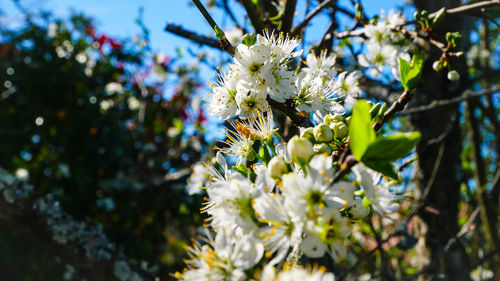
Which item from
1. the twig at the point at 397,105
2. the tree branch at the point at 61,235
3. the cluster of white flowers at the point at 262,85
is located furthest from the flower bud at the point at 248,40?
the tree branch at the point at 61,235

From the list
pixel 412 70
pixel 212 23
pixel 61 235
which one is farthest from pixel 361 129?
pixel 61 235

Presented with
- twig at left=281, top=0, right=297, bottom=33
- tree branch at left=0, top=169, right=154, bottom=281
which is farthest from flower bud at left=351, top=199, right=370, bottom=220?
tree branch at left=0, top=169, right=154, bottom=281

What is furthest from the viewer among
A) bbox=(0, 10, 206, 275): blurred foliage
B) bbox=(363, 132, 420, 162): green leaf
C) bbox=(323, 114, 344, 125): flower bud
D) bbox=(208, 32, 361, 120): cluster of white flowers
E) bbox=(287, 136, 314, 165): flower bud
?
bbox=(0, 10, 206, 275): blurred foliage

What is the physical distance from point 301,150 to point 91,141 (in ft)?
9.62

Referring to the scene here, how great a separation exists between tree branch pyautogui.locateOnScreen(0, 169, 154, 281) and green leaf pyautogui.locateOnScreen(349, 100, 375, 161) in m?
1.43

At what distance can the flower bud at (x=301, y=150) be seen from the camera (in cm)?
70

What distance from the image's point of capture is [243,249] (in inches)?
26.0

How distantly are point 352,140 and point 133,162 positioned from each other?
3.36 meters

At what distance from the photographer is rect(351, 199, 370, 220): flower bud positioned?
0.70 m

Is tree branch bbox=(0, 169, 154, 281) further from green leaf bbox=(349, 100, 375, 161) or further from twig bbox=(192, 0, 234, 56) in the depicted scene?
green leaf bbox=(349, 100, 375, 161)

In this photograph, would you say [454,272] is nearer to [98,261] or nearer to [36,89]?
[98,261]

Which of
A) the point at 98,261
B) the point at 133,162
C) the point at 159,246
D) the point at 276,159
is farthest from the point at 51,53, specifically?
the point at 276,159

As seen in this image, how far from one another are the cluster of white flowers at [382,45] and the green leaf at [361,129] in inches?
45.9

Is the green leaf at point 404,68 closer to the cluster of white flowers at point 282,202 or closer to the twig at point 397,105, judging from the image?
the twig at point 397,105
